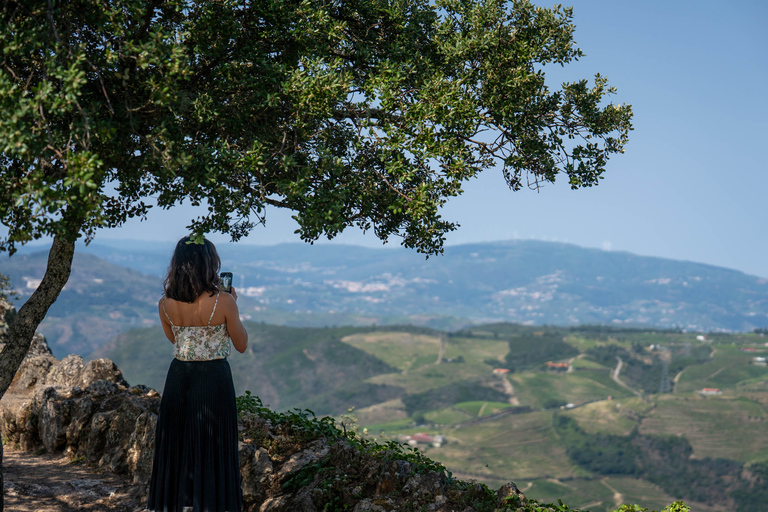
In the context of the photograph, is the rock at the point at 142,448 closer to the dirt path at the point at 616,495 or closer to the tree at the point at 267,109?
the tree at the point at 267,109

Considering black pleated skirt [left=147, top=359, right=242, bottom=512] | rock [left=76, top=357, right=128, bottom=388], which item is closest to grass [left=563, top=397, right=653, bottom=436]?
rock [left=76, top=357, right=128, bottom=388]

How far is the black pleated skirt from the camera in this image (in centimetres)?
728

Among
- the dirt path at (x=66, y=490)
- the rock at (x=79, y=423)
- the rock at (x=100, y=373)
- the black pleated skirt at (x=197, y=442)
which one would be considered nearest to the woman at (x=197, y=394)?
the black pleated skirt at (x=197, y=442)

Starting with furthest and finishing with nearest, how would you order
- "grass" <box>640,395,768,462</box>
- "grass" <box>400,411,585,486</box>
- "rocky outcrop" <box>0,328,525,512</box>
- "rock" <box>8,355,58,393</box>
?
1. "grass" <box>640,395,768,462</box>
2. "grass" <box>400,411,585,486</box>
3. "rock" <box>8,355,58,393</box>
4. "rocky outcrop" <box>0,328,525,512</box>

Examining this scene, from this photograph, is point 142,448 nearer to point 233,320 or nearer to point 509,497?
point 233,320

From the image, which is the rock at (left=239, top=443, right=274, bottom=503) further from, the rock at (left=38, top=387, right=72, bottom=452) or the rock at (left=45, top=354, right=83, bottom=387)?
the rock at (left=45, top=354, right=83, bottom=387)

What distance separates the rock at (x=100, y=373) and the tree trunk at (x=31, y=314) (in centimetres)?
590

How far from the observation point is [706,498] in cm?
15050

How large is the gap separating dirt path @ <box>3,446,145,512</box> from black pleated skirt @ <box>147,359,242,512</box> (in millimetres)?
3366

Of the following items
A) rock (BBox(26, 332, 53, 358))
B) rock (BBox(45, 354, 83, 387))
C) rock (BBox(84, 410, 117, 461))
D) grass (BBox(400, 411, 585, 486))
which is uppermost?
rock (BBox(26, 332, 53, 358))

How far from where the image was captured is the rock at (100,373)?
50.7 ft

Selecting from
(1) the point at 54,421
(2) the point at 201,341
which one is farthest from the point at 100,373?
(2) the point at 201,341

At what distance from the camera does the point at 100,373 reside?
15500mm

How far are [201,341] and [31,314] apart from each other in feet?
14.5
